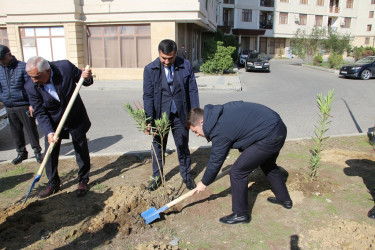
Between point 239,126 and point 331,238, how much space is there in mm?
1530

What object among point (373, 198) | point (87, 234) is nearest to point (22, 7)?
point (87, 234)

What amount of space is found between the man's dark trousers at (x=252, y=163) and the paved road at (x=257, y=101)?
9.89 ft

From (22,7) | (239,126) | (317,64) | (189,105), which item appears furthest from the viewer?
→ (317,64)

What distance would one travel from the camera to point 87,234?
11.2ft

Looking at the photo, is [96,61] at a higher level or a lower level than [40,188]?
higher

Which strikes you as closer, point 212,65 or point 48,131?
point 48,131

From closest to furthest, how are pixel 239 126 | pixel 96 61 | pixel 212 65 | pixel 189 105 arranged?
pixel 239 126 → pixel 189 105 → pixel 96 61 → pixel 212 65

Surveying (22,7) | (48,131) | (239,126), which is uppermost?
(22,7)

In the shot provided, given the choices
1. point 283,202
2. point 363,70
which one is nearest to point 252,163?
point 283,202

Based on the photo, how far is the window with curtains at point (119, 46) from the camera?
1741 cm

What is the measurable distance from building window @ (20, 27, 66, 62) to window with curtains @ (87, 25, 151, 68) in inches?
62.2

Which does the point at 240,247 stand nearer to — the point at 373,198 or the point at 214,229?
the point at 214,229

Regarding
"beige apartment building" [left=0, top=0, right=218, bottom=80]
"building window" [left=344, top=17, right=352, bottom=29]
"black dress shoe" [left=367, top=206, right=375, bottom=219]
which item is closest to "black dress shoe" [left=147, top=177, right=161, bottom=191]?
"black dress shoe" [left=367, top=206, right=375, bottom=219]

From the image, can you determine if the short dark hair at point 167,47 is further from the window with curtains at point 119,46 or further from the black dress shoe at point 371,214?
the window with curtains at point 119,46
